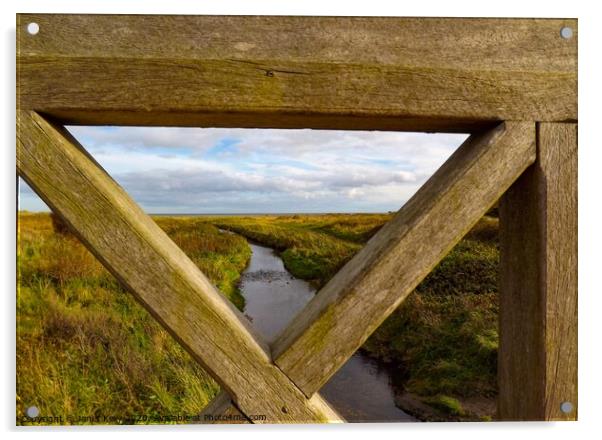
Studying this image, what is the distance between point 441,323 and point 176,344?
3052mm

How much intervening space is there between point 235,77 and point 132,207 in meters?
0.42

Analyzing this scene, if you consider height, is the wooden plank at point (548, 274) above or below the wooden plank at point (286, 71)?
below

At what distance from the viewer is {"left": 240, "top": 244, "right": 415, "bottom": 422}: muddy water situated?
156 inches

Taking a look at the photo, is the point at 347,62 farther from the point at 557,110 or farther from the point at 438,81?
the point at 557,110

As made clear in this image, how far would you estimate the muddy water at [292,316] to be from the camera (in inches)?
156

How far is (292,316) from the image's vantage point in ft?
14.2

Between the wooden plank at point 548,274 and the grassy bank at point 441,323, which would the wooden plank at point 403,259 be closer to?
the wooden plank at point 548,274

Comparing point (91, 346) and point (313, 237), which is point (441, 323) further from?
point (91, 346)

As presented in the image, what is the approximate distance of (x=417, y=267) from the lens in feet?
2.82

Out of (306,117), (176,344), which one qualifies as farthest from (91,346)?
(306,117)

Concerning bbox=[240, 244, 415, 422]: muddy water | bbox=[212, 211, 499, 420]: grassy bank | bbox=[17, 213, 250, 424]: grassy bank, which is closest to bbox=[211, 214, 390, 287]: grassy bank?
bbox=[212, 211, 499, 420]: grassy bank

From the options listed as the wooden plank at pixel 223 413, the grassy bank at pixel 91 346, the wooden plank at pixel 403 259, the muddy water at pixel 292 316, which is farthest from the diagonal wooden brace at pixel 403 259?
the muddy water at pixel 292 316

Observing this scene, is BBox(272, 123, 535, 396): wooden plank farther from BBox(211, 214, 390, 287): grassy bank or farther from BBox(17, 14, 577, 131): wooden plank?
BBox(211, 214, 390, 287): grassy bank

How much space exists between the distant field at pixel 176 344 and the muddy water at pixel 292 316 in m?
0.25
